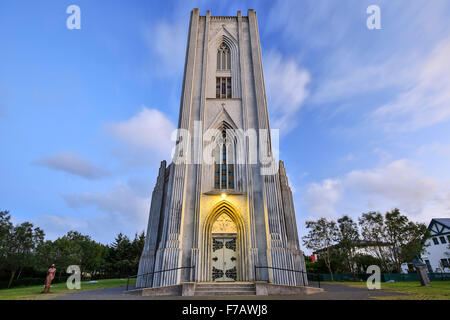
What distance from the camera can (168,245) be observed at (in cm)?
1184

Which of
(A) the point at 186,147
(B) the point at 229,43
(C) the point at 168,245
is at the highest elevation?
(B) the point at 229,43

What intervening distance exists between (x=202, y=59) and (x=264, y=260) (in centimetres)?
1631

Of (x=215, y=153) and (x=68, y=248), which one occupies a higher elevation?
(x=215, y=153)

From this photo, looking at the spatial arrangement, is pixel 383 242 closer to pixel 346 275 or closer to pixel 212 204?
pixel 346 275

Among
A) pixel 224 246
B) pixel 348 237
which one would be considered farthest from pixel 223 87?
pixel 348 237

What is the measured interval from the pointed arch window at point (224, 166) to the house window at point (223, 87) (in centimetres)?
406

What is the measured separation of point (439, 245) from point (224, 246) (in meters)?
40.0

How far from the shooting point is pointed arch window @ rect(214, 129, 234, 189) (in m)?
14.8

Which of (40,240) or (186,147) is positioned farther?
(40,240)

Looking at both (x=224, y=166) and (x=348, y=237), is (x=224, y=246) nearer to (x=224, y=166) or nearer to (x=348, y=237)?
(x=224, y=166)

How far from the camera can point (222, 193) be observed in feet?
44.8

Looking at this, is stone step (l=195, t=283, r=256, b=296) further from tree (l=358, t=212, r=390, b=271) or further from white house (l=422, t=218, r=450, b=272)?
white house (l=422, t=218, r=450, b=272)

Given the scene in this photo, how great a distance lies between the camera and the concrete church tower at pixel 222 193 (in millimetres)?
12000
